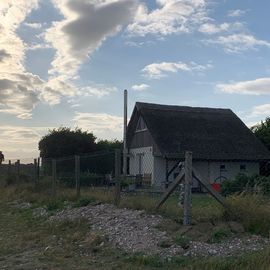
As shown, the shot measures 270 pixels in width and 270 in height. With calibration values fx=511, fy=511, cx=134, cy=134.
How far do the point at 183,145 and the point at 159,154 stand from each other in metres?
2.03

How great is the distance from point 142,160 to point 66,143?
29.9 feet

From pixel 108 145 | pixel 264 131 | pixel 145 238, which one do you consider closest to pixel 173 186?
pixel 145 238

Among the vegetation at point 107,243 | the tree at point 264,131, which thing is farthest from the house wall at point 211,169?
the vegetation at point 107,243

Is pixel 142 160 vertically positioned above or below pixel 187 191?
above

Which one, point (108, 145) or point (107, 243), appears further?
point (108, 145)

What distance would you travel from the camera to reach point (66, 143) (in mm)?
43250

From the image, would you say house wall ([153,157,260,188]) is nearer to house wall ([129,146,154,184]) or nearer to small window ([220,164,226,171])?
small window ([220,164,226,171])

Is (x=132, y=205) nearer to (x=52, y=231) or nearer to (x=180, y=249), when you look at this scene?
(x=52, y=231)

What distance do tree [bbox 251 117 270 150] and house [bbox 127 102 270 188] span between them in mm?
2285

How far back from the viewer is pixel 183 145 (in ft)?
111

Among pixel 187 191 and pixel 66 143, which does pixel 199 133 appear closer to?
A: pixel 66 143

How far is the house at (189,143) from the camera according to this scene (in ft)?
110

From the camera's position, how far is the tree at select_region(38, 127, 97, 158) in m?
43.2

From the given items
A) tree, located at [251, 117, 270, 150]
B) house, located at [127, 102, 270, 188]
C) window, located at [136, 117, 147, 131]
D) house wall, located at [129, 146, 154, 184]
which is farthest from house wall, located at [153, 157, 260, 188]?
tree, located at [251, 117, 270, 150]
